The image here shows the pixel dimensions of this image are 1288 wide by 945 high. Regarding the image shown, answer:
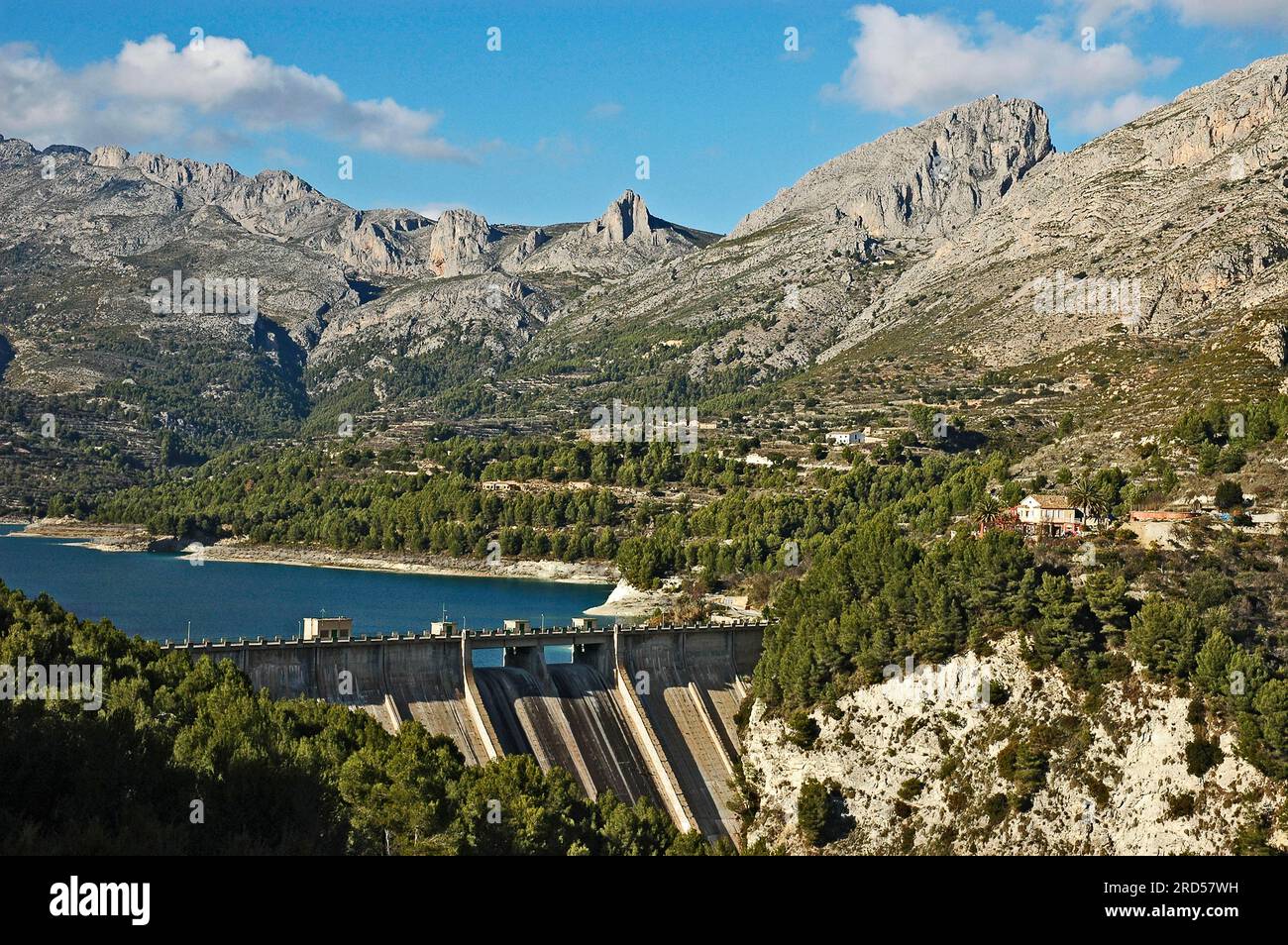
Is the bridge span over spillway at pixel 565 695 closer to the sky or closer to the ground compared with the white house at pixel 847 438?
closer to the ground

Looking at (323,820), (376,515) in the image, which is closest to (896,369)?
(376,515)

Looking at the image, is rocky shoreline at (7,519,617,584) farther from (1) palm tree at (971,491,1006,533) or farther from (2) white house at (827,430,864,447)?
(1) palm tree at (971,491,1006,533)

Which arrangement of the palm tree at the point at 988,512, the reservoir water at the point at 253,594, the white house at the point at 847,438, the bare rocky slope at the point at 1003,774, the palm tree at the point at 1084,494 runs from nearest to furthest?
the bare rocky slope at the point at 1003,774 → the palm tree at the point at 1084,494 → the palm tree at the point at 988,512 → the reservoir water at the point at 253,594 → the white house at the point at 847,438

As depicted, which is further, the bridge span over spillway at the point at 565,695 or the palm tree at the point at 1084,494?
the palm tree at the point at 1084,494

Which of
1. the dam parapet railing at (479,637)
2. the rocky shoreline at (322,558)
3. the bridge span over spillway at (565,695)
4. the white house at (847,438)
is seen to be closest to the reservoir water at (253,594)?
the rocky shoreline at (322,558)

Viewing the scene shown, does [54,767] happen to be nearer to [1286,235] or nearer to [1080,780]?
[1080,780]

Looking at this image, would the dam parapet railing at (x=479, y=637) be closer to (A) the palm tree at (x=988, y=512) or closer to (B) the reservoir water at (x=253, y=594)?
(A) the palm tree at (x=988, y=512)
